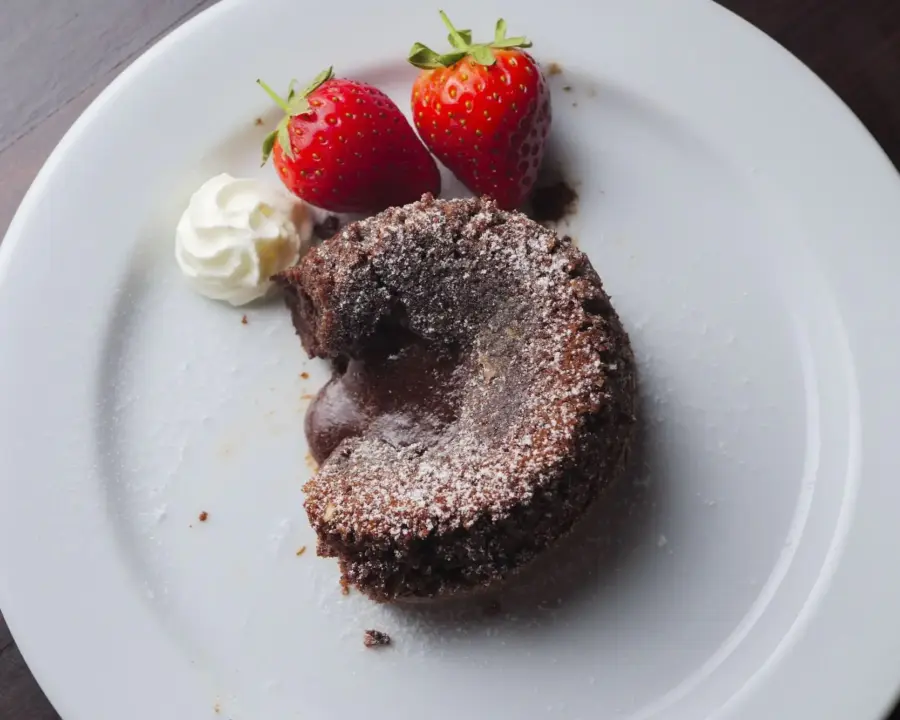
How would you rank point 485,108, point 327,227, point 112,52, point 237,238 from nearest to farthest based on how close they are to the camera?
point 485,108 < point 237,238 < point 327,227 < point 112,52

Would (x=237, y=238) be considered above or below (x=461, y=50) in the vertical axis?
below

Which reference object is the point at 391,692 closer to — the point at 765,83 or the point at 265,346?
the point at 265,346

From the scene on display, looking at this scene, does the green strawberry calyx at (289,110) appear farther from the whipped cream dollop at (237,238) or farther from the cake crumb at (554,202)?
the cake crumb at (554,202)

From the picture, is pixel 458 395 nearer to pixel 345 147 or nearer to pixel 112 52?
pixel 345 147

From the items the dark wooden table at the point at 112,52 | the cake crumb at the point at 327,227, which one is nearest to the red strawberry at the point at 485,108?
the cake crumb at the point at 327,227

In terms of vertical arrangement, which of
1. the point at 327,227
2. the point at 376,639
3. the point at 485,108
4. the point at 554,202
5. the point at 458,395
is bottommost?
the point at 376,639

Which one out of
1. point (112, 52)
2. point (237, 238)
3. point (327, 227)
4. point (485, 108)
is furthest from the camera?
point (112, 52)

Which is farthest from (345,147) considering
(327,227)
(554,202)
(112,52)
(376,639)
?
(376,639)

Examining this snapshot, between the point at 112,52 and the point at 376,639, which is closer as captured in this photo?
the point at 376,639
